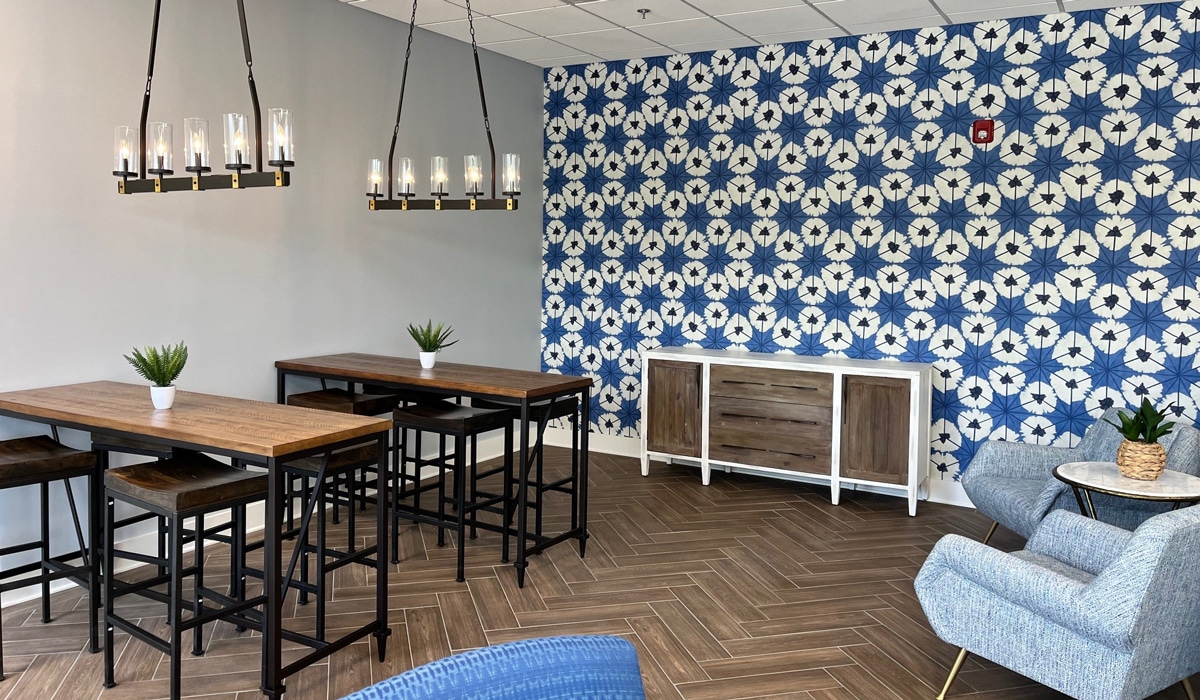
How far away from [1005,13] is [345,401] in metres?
4.33

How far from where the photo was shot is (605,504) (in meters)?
5.59

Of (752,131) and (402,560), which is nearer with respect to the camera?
(402,560)

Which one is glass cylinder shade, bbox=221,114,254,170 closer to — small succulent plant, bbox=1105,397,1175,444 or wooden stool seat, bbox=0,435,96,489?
wooden stool seat, bbox=0,435,96,489

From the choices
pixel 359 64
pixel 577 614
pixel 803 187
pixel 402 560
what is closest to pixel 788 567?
pixel 577 614

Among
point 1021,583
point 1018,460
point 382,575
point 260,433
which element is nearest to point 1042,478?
point 1018,460

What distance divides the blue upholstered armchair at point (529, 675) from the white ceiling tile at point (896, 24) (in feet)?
16.2

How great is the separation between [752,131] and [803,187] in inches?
21.4

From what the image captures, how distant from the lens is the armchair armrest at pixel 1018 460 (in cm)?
461

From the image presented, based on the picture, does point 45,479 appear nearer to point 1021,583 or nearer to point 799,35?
point 1021,583

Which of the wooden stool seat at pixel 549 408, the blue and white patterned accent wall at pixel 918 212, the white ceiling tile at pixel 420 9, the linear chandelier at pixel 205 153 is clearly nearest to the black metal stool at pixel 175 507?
the linear chandelier at pixel 205 153

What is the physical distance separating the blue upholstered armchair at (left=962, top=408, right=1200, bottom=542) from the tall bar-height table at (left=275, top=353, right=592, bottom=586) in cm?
200

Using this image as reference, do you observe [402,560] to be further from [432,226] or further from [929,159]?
[929,159]

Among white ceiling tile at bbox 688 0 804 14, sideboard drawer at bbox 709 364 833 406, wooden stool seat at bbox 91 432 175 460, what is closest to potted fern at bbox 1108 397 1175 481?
sideboard drawer at bbox 709 364 833 406

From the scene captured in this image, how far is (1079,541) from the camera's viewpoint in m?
3.20
